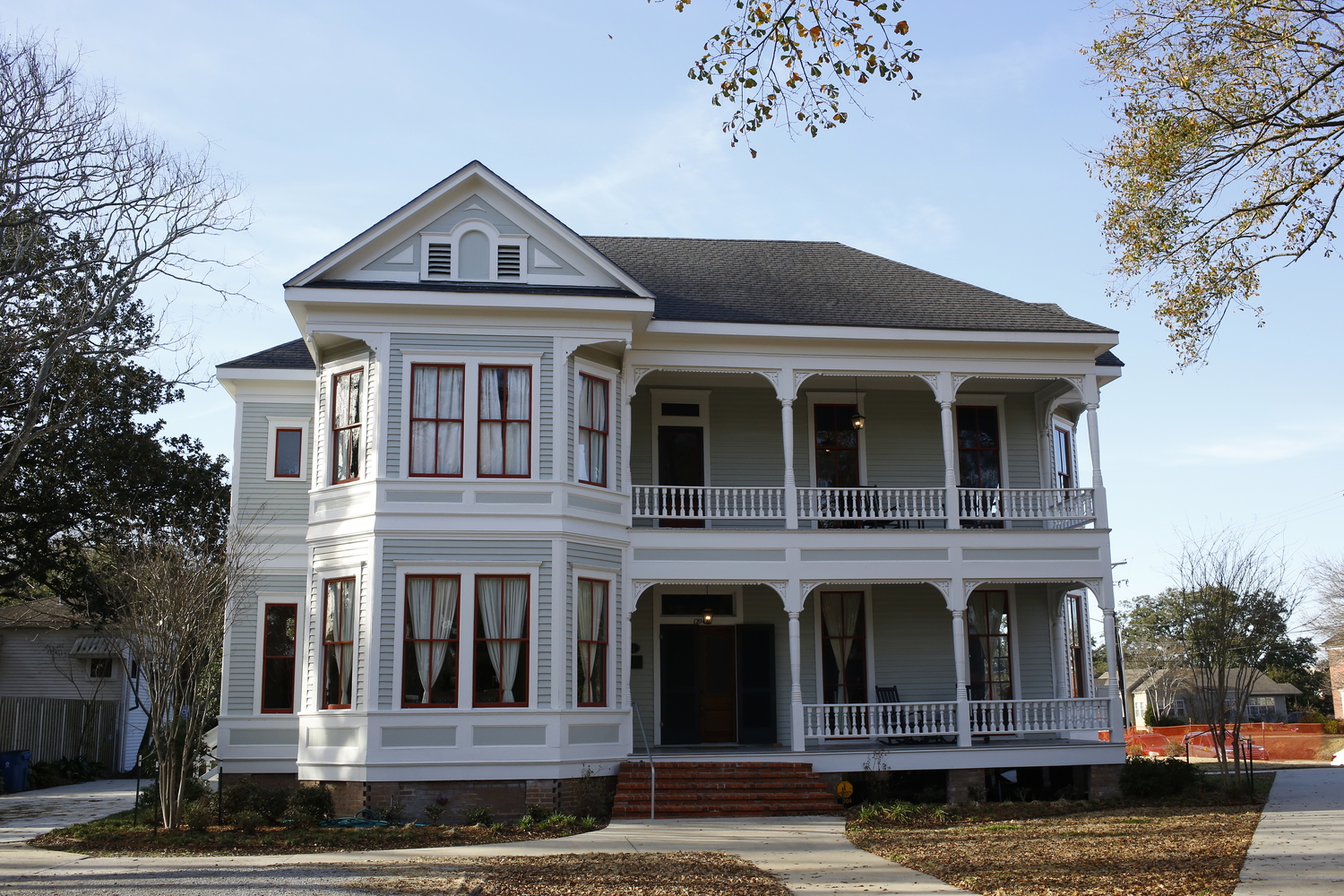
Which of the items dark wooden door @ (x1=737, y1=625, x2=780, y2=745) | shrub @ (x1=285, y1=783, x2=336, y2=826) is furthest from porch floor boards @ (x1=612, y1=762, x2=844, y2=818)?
shrub @ (x1=285, y1=783, x2=336, y2=826)

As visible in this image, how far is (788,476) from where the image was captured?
17.9 meters

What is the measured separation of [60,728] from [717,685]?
16568 mm

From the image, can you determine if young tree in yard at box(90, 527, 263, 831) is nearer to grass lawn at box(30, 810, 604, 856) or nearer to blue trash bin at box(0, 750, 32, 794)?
grass lawn at box(30, 810, 604, 856)

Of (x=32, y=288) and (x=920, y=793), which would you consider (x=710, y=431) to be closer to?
(x=920, y=793)

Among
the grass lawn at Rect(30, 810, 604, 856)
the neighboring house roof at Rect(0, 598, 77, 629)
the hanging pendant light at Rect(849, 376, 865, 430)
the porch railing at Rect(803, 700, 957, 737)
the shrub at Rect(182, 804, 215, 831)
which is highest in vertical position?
the hanging pendant light at Rect(849, 376, 865, 430)

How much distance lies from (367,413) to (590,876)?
818 cm

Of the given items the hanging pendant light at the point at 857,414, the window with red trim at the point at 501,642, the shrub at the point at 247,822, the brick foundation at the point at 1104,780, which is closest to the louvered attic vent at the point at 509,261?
the window with red trim at the point at 501,642

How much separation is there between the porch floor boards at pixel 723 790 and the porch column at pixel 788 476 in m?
3.72

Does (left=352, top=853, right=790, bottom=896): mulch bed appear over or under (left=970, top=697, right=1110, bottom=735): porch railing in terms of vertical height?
under

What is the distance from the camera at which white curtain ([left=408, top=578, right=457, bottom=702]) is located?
15.8 metres

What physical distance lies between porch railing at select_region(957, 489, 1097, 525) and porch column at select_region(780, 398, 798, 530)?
2689 mm

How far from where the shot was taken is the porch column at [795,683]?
1702cm

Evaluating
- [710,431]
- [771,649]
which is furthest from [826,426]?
[771,649]

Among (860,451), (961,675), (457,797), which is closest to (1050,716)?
(961,675)
